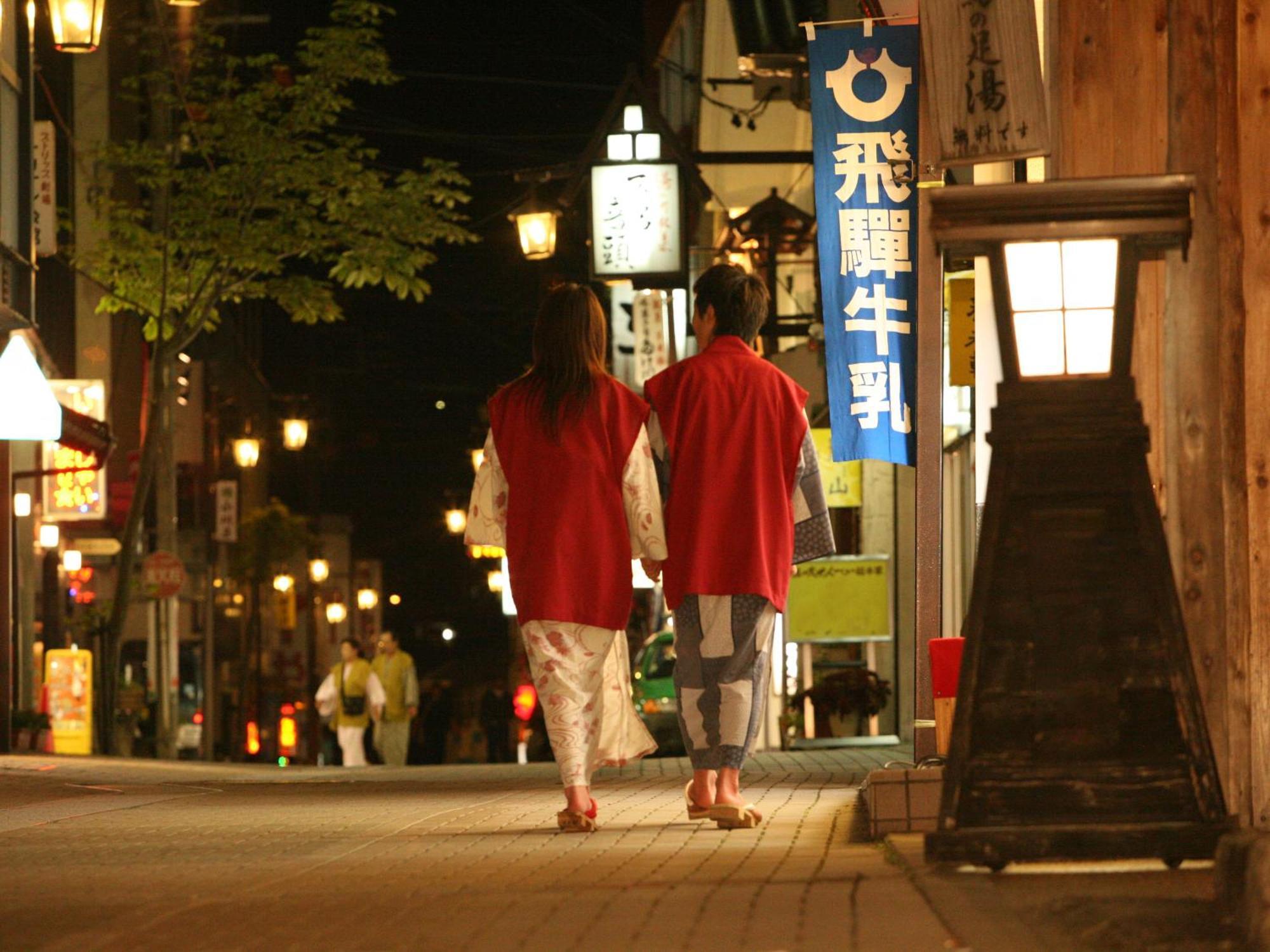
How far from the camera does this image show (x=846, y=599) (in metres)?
18.4

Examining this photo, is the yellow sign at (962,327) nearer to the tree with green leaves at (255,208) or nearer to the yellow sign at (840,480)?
the yellow sign at (840,480)

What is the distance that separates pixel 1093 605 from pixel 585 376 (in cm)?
283

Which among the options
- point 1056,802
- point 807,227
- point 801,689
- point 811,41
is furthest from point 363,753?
point 1056,802

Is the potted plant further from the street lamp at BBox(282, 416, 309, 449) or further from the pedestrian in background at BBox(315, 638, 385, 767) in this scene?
the street lamp at BBox(282, 416, 309, 449)

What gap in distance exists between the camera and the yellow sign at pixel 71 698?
23.6 metres

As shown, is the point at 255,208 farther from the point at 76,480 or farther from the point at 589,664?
the point at 589,664

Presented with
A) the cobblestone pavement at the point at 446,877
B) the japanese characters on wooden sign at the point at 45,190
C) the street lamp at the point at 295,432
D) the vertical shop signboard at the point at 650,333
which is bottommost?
the cobblestone pavement at the point at 446,877

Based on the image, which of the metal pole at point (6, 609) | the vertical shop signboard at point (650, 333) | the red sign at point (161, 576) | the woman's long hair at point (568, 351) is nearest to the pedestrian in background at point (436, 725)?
the vertical shop signboard at point (650, 333)

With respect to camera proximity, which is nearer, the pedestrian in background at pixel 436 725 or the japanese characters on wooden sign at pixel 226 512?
the pedestrian in background at pixel 436 725

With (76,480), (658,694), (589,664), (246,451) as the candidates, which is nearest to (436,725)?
(246,451)

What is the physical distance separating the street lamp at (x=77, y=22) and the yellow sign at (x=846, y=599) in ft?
27.5

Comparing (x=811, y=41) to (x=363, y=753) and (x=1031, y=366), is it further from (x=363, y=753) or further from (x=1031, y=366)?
(x=363, y=753)

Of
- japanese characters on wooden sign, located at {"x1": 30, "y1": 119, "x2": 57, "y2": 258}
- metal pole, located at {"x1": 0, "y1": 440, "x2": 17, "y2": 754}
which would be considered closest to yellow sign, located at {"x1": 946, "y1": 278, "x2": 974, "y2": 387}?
metal pole, located at {"x1": 0, "y1": 440, "x2": 17, "y2": 754}

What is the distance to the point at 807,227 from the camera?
68.2ft
